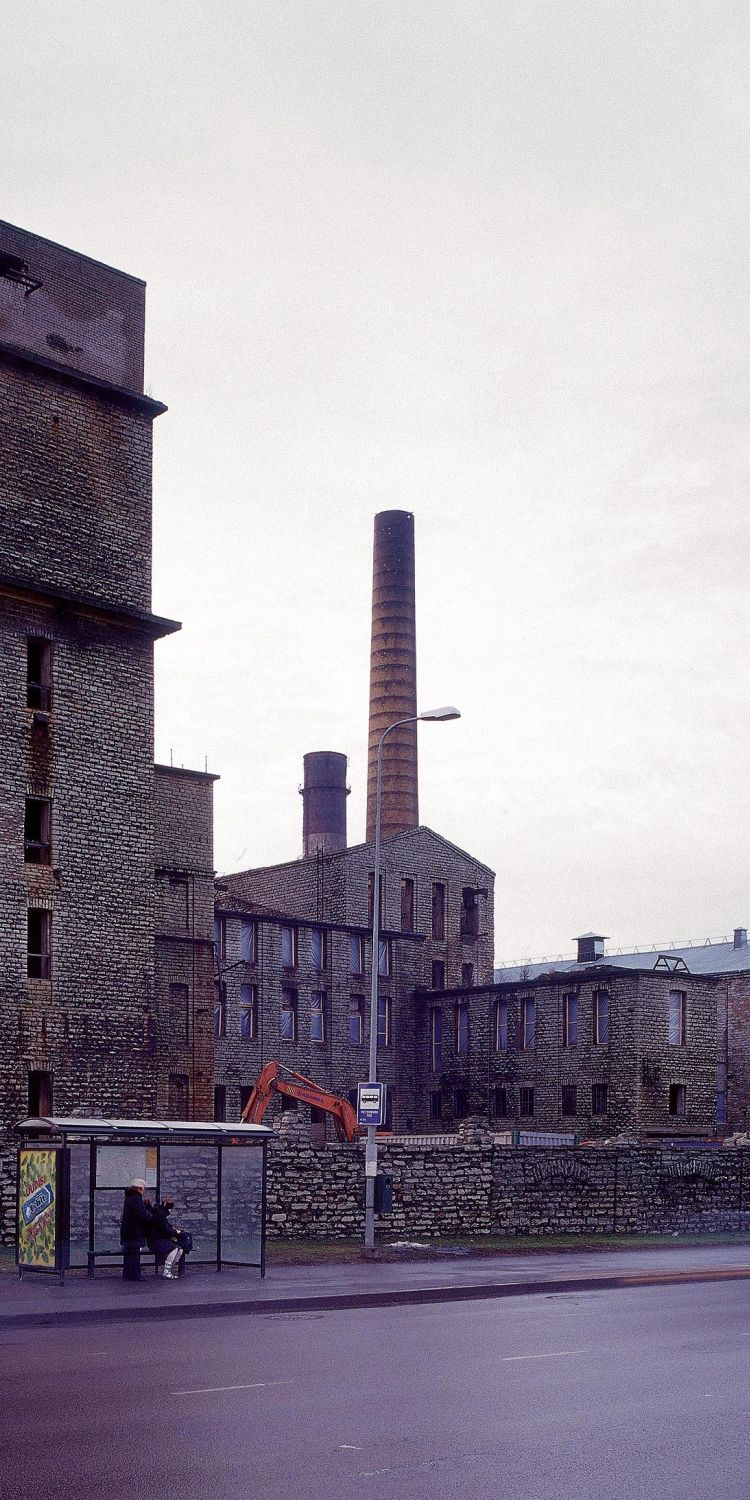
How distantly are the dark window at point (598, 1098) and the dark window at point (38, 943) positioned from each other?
3216 centimetres

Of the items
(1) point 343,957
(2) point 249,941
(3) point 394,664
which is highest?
(3) point 394,664

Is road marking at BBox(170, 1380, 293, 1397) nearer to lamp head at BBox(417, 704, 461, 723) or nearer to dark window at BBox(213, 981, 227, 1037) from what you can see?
lamp head at BBox(417, 704, 461, 723)

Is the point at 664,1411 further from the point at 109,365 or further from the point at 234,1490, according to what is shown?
the point at 109,365

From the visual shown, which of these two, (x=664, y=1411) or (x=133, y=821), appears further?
(x=133, y=821)

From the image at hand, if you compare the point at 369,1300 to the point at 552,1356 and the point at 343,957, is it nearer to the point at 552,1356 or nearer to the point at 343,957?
the point at 552,1356

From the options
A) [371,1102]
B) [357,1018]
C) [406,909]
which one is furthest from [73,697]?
[406,909]

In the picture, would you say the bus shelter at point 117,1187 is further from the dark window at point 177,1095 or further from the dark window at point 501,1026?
the dark window at point 501,1026

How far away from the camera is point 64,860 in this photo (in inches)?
1427

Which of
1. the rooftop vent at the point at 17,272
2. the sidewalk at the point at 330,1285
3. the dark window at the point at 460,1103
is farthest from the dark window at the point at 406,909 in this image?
the sidewalk at the point at 330,1285

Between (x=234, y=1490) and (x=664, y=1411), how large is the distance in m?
3.71

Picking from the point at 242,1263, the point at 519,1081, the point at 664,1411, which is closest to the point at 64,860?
the point at 242,1263

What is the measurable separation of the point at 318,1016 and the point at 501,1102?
27.3 feet

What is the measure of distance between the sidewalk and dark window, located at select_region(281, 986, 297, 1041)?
115ft

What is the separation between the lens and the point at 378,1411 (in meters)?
11.0
